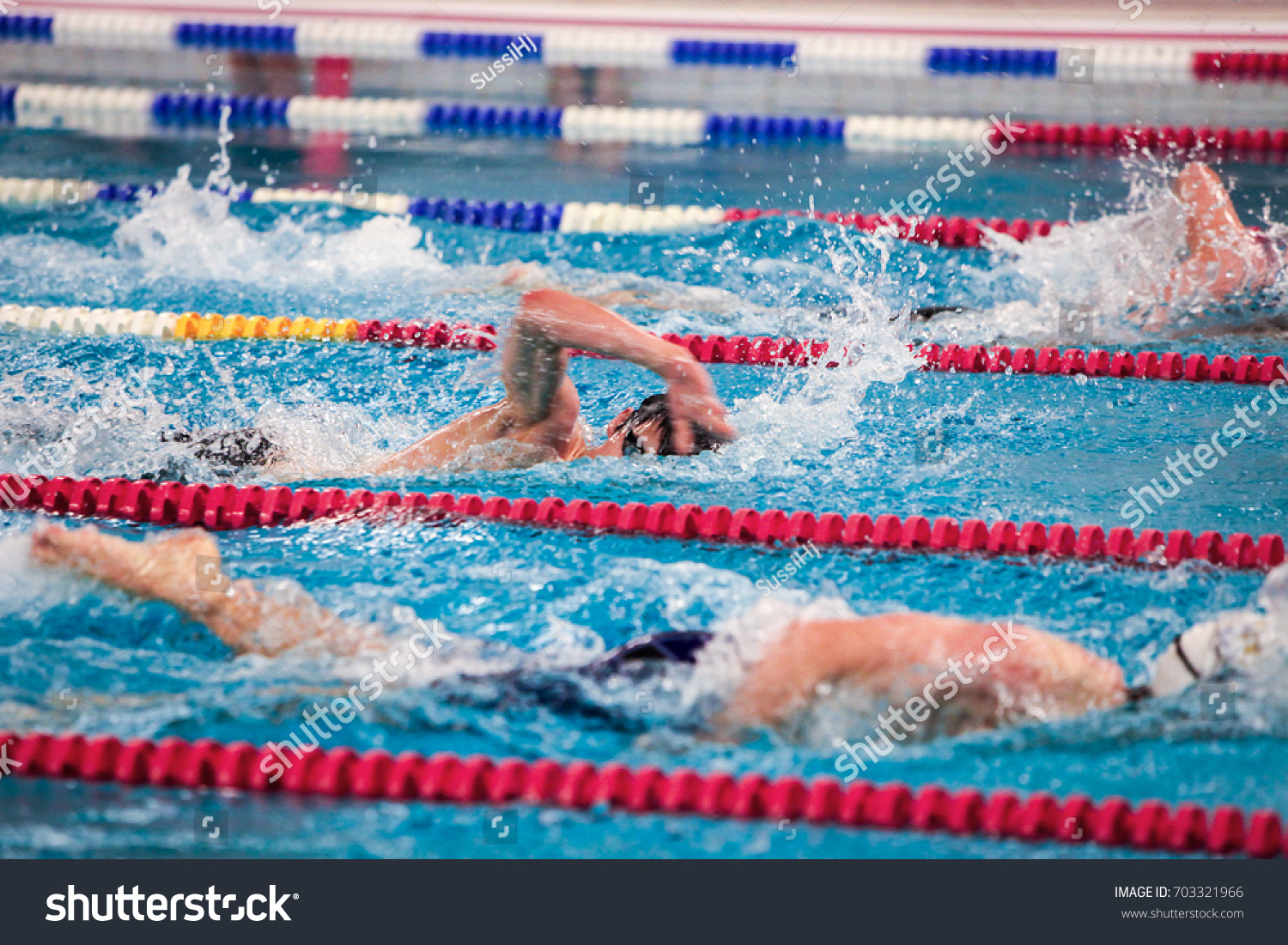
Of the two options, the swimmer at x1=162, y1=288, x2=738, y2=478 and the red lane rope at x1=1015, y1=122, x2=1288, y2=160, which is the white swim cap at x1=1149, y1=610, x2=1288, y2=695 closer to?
the swimmer at x1=162, y1=288, x2=738, y2=478

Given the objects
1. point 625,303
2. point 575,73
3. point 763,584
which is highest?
point 575,73

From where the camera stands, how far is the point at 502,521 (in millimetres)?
3023

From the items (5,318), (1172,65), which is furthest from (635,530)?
(1172,65)

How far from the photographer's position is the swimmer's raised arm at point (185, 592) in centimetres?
249

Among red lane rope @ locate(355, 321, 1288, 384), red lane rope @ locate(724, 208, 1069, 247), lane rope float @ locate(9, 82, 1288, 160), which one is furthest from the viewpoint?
lane rope float @ locate(9, 82, 1288, 160)

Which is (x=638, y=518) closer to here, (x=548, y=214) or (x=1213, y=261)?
(x=1213, y=261)

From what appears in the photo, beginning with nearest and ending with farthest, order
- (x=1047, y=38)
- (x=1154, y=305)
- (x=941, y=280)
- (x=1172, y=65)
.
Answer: (x=1154, y=305) < (x=941, y=280) < (x=1172, y=65) < (x=1047, y=38)

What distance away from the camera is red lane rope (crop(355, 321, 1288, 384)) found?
3.85 metres

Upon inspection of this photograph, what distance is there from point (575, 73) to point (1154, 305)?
4006 millimetres

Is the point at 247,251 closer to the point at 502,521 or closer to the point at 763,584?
the point at 502,521

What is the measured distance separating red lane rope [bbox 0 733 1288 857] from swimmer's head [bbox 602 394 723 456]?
2.96ft

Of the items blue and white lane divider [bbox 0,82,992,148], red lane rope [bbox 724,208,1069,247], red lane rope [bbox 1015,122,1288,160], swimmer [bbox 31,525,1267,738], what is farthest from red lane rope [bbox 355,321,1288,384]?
blue and white lane divider [bbox 0,82,992,148]

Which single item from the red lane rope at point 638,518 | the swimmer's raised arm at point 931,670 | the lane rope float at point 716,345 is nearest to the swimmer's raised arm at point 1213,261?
the lane rope float at point 716,345

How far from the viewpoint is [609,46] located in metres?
7.55
